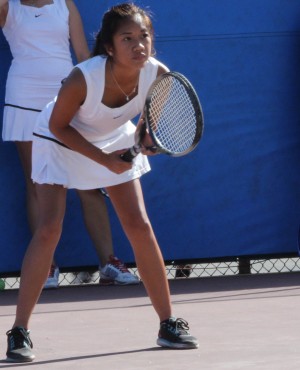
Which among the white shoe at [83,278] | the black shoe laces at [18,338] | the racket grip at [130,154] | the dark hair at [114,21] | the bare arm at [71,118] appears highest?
the dark hair at [114,21]

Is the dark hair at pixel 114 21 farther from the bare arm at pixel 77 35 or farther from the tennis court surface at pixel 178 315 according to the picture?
the bare arm at pixel 77 35

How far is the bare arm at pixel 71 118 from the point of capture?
4.59 metres

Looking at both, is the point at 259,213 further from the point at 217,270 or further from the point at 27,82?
the point at 27,82

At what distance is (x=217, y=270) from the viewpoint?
7.91m

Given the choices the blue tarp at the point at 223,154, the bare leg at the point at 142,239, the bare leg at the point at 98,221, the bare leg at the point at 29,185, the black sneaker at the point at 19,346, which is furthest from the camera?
the blue tarp at the point at 223,154

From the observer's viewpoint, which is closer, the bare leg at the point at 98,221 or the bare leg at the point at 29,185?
the bare leg at the point at 29,185

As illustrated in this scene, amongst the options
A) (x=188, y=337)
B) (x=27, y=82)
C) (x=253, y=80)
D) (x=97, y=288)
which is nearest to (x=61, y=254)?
(x=97, y=288)

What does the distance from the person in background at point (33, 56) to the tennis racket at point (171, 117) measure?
201 cm

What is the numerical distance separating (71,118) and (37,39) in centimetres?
227

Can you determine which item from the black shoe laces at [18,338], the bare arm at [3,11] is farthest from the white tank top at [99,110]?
the bare arm at [3,11]

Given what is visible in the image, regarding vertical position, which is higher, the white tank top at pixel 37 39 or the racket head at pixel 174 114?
the white tank top at pixel 37 39

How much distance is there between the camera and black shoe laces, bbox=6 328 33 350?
469 cm

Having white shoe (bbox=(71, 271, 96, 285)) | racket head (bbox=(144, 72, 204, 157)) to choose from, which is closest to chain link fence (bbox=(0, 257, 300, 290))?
white shoe (bbox=(71, 271, 96, 285))

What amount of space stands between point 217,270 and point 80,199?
4.43ft
